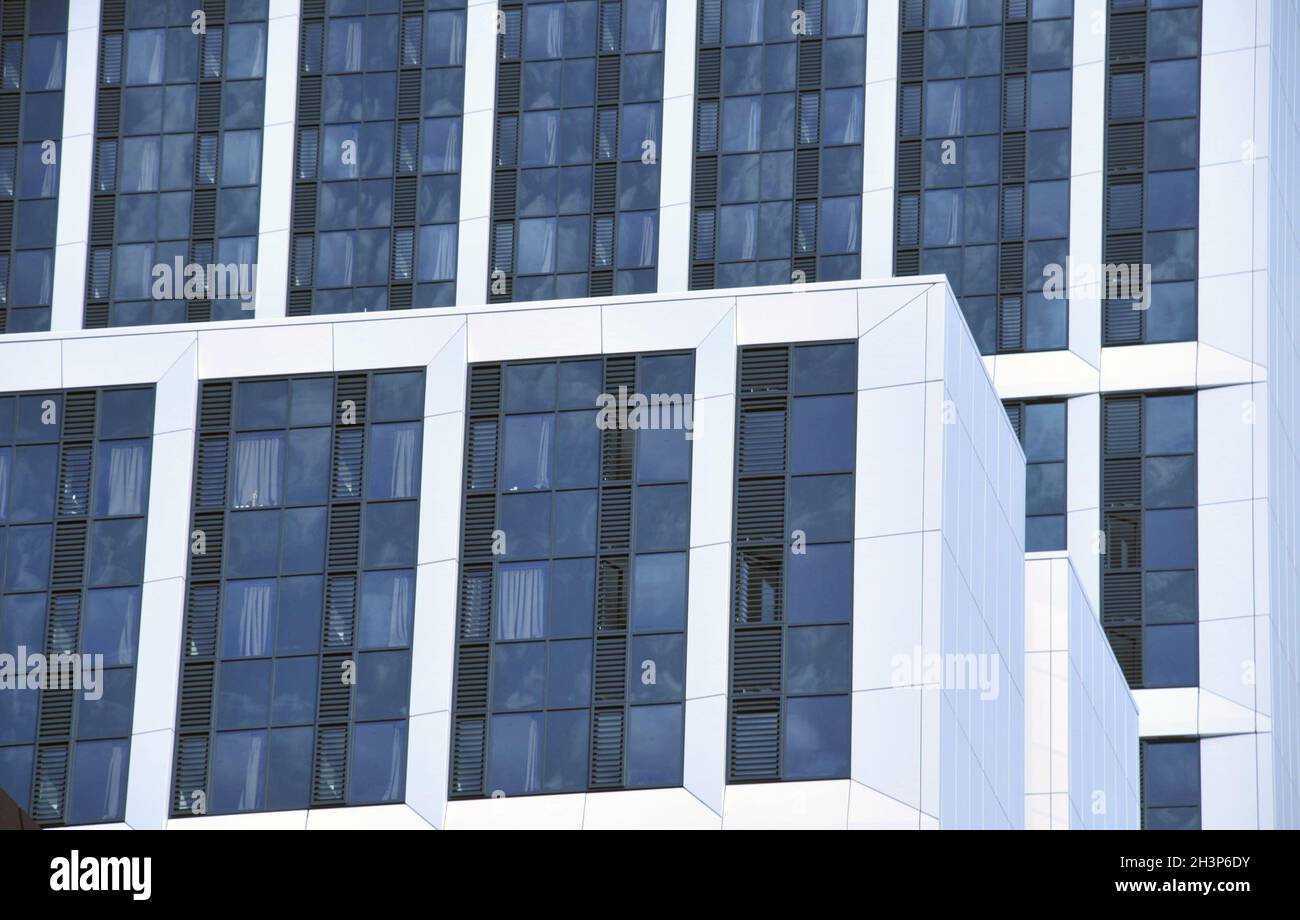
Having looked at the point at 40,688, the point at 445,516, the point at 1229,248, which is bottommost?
the point at 40,688

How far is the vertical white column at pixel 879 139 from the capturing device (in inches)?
4099

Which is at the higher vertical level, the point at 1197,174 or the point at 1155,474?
the point at 1197,174

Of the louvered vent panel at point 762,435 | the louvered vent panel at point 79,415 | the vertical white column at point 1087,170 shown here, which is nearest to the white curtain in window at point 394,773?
the louvered vent panel at point 762,435

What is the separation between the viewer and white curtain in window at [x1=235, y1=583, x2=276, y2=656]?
6612 centimetres

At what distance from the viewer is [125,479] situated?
6900 centimetres

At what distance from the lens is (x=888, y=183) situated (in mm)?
104750

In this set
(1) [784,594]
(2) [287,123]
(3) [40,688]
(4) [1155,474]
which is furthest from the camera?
(2) [287,123]

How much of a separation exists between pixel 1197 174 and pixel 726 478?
4447cm

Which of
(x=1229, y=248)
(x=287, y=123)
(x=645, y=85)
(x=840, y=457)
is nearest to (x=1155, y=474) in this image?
(x=1229, y=248)

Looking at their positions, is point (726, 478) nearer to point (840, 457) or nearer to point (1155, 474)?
point (840, 457)

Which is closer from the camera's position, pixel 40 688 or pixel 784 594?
pixel 784 594

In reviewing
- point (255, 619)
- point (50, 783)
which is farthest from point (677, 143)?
point (50, 783)

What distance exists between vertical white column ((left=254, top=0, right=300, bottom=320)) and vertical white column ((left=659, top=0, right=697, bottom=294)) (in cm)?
1367

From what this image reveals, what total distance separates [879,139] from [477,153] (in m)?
14.5
